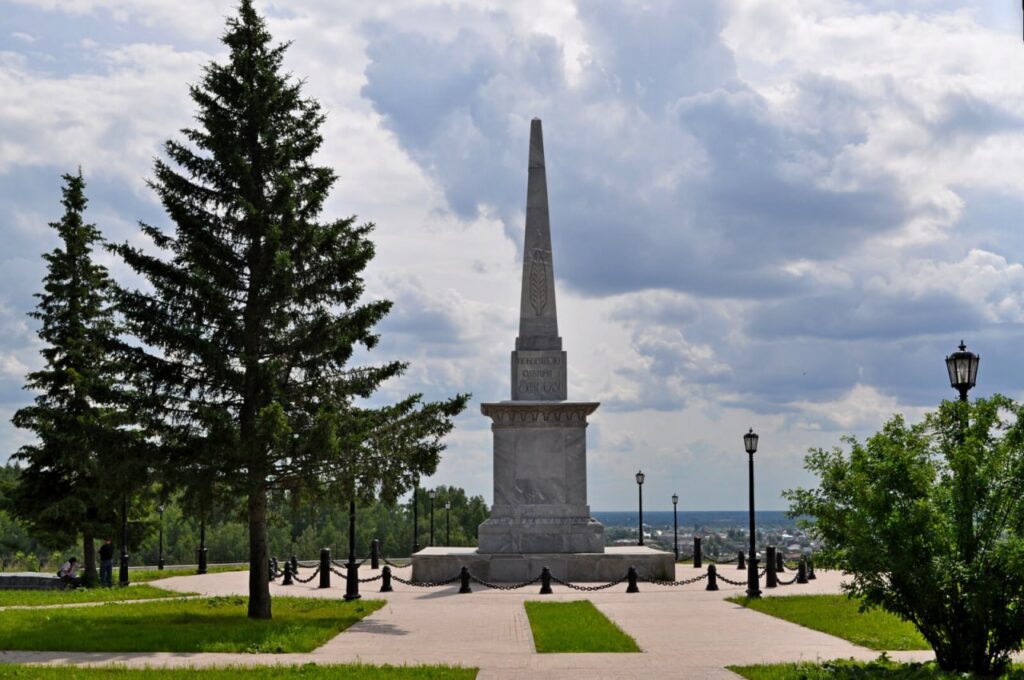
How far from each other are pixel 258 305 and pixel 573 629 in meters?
8.74

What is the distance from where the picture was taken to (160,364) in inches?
837

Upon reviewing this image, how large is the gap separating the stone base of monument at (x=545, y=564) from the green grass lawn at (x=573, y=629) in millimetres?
6407

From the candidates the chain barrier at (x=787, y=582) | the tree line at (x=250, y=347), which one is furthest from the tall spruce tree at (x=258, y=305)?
the chain barrier at (x=787, y=582)

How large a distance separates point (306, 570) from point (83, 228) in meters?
15.1

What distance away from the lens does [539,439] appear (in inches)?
1276

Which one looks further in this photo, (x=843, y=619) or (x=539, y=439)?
(x=539, y=439)

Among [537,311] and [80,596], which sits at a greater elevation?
[537,311]

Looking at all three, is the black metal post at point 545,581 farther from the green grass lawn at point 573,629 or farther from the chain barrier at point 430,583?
the green grass lawn at point 573,629

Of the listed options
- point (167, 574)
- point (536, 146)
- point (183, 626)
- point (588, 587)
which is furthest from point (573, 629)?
point (167, 574)

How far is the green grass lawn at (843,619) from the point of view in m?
17.0

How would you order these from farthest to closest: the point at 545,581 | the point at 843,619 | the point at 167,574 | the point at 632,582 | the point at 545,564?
1. the point at 167,574
2. the point at 545,564
3. the point at 632,582
4. the point at 545,581
5. the point at 843,619

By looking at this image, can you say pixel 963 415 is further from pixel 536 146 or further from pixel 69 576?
pixel 69 576

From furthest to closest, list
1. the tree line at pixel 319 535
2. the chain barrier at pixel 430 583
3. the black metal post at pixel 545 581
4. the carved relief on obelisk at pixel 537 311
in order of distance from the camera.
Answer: the tree line at pixel 319 535 → the carved relief on obelisk at pixel 537 311 → the chain barrier at pixel 430 583 → the black metal post at pixel 545 581

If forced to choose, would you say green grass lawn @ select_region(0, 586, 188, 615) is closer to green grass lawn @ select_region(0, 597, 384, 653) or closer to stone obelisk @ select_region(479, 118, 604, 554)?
green grass lawn @ select_region(0, 597, 384, 653)
